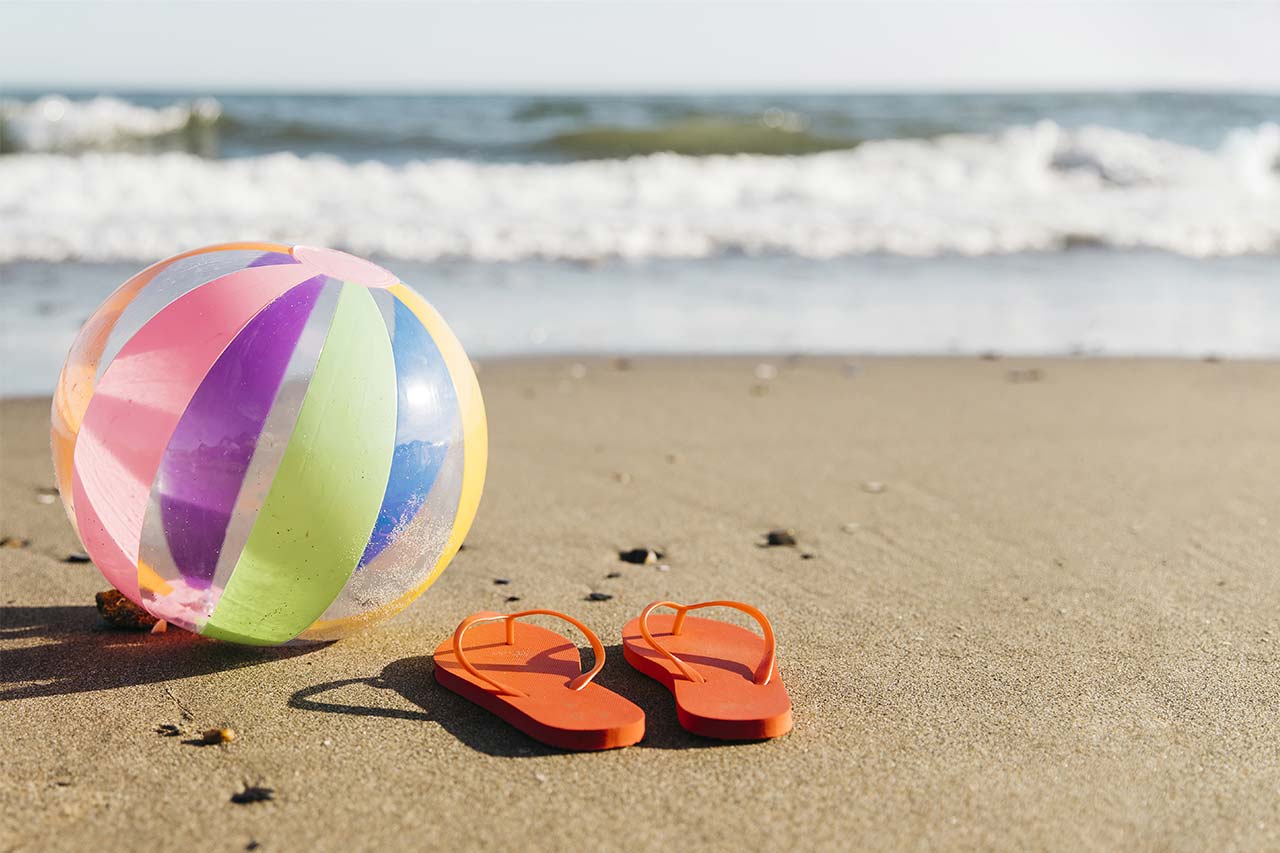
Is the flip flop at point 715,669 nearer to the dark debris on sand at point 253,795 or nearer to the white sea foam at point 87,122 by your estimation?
the dark debris on sand at point 253,795

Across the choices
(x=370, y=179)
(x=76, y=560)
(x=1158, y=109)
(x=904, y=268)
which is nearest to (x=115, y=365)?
(x=76, y=560)

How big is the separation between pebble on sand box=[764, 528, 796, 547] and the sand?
63mm

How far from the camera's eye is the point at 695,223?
12227mm

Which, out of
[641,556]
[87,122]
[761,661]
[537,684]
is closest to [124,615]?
[537,684]

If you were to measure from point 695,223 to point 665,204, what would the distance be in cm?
184

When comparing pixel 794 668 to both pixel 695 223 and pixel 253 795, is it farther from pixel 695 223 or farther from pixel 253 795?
pixel 695 223

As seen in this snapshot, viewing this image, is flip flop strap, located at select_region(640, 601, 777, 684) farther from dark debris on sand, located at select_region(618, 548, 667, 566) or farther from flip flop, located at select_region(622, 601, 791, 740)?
dark debris on sand, located at select_region(618, 548, 667, 566)

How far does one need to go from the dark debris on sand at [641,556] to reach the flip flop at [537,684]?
0.74 metres

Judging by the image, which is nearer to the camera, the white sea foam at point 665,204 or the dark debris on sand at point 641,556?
the dark debris on sand at point 641,556

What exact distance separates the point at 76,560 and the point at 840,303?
6.18 metres

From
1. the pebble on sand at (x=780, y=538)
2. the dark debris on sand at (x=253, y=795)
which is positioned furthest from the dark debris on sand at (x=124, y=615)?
the pebble on sand at (x=780, y=538)

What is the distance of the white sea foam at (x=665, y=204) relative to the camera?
11.1 meters

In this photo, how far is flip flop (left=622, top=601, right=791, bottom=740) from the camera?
2783 millimetres

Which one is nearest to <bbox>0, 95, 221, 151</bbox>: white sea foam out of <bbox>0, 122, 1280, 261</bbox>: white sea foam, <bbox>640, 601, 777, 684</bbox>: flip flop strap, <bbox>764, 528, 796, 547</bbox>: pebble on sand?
<bbox>0, 122, 1280, 261</bbox>: white sea foam
